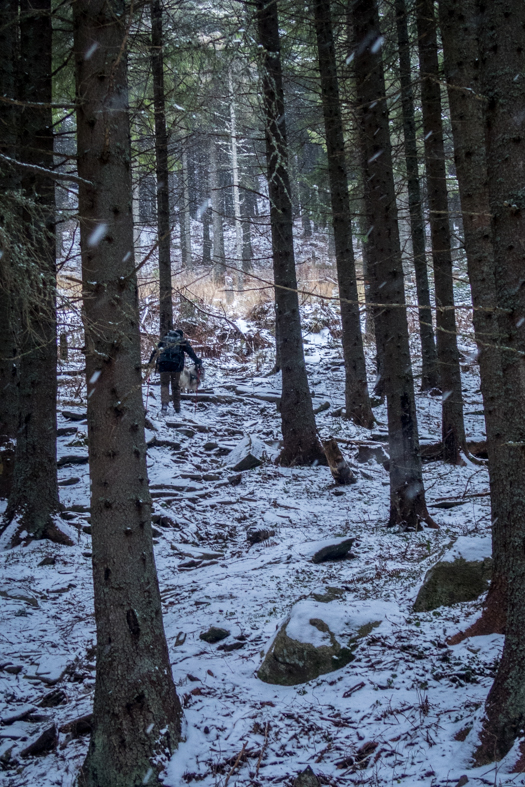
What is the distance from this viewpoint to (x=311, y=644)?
416cm

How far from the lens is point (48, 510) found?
7.13m

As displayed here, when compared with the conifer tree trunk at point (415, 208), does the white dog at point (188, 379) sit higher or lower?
lower

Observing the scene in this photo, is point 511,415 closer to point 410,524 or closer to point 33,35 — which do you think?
point 410,524

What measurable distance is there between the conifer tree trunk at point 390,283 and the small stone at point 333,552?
111 cm

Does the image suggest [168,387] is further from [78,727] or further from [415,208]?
[78,727]

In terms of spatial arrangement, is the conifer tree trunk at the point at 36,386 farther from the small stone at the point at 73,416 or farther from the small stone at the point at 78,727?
the small stone at the point at 73,416

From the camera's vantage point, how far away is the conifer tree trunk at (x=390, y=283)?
6832 millimetres

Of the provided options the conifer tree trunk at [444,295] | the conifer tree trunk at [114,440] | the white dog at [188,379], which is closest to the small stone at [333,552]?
the conifer tree trunk at [114,440]

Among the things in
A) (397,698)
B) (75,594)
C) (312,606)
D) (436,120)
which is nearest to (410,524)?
(312,606)

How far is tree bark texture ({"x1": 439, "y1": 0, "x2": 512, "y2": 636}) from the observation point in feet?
13.6

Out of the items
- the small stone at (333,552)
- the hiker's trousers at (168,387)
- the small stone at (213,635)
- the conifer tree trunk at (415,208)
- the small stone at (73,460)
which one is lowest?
the small stone at (213,635)

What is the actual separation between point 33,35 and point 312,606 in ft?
25.5

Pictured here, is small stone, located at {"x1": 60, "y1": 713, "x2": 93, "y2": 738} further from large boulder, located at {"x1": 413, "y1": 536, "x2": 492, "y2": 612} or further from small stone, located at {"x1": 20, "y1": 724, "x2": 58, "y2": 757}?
large boulder, located at {"x1": 413, "y1": 536, "x2": 492, "y2": 612}

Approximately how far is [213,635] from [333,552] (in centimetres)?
205
